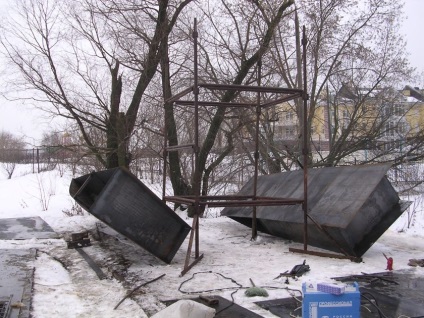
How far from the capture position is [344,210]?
6.93 m

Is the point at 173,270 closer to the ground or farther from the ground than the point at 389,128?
closer to the ground

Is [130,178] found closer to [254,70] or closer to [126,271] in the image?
[126,271]

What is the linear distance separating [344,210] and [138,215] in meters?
3.03

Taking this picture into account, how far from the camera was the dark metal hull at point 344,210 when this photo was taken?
6.79m

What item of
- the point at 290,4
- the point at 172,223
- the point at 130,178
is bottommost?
the point at 172,223

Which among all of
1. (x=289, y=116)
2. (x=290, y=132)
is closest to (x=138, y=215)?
(x=289, y=116)

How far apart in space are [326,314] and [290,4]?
10.7m

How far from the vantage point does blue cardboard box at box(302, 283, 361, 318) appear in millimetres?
3504

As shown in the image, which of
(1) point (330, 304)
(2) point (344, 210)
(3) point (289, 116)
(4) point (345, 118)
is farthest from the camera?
(4) point (345, 118)

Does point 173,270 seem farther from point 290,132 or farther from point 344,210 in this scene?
point 290,132

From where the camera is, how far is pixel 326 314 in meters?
3.50

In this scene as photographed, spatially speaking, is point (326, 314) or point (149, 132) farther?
point (149, 132)

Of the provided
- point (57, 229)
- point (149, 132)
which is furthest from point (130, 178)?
point (149, 132)

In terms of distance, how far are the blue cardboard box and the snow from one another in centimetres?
100
